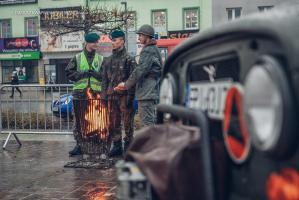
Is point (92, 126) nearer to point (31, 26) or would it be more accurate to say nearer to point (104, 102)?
point (104, 102)

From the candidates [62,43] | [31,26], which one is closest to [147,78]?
[62,43]

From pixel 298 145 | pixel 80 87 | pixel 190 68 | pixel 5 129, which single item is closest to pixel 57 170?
pixel 80 87

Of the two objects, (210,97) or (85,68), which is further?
(85,68)

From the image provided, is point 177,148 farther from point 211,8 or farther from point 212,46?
point 211,8

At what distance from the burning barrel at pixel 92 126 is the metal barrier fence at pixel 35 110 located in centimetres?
234

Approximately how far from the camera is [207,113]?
213 cm

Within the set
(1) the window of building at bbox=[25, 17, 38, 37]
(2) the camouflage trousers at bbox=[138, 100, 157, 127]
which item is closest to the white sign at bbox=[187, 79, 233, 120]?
(2) the camouflage trousers at bbox=[138, 100, 157, 127]

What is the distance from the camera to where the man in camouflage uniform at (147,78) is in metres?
7.33

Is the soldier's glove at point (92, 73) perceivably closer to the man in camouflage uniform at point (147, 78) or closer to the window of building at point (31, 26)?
the man in camouflage uniform at point (147, 78)

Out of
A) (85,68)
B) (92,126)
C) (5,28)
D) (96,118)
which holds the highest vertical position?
(5,28)

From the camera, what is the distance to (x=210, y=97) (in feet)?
6.97

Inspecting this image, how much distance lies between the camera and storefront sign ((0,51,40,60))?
46.4 metres

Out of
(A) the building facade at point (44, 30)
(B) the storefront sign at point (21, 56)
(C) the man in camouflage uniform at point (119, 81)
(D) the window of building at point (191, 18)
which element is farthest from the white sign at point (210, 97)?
(B) the storefront sign at point (21, 56)

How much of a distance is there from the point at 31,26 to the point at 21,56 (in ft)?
9.05
